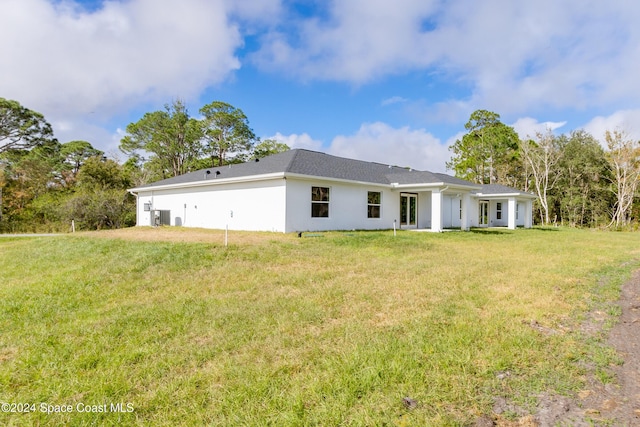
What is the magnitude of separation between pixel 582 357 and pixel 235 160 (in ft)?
113

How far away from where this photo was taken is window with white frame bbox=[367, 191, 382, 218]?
1670cm

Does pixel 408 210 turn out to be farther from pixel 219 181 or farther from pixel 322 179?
pixel 219 181

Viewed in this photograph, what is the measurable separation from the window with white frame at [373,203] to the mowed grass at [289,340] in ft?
28.9

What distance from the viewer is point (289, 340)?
12.1 ft

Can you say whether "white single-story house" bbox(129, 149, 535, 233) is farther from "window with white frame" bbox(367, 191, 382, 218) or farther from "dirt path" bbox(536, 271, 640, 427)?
"dirt path" bbox(536, 271, 640, 427)

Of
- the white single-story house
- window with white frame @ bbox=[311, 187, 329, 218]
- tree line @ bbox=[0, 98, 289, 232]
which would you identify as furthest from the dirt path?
tree line @ bbox=[0, 98, 289, 232]

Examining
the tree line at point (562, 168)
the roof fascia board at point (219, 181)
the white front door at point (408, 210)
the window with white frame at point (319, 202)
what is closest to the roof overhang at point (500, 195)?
the white front door at point (408, 210)

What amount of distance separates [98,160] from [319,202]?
20.4m

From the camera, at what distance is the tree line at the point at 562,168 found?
27312mm

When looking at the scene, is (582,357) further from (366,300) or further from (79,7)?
(79,7)

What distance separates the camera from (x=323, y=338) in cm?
376

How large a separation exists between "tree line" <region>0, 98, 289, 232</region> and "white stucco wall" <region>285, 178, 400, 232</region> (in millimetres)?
15541

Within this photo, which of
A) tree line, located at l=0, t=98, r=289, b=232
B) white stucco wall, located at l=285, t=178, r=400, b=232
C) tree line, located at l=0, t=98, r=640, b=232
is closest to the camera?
white stucco wall, located at l=285, t=178, r=400, b=232

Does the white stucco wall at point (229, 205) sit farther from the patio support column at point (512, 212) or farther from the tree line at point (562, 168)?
the tree line at point (562, 168)
